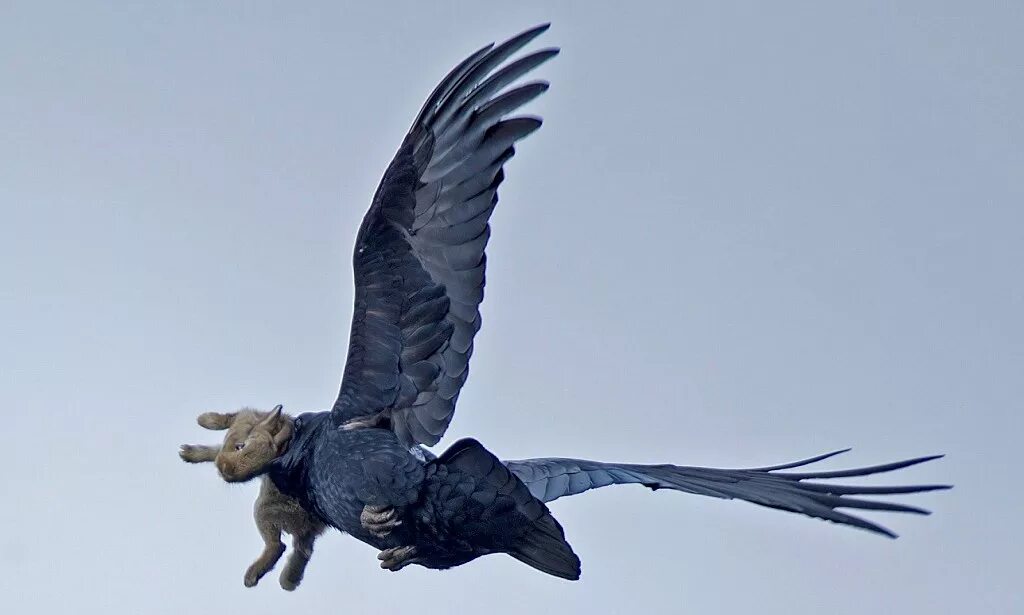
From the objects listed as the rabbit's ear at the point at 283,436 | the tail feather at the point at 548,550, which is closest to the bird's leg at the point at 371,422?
the rabbit's ear at the point at 283,436

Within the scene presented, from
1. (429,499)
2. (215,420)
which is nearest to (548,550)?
(429,499)

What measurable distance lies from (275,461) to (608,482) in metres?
1.32

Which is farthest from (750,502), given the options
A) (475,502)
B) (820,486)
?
(475,502)

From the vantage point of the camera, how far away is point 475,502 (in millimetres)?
5477

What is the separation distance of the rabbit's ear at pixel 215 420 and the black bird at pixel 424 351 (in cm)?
26

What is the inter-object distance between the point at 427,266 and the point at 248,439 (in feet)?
3.13

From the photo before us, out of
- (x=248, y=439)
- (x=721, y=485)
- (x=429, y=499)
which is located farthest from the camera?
(x=721, y=485)

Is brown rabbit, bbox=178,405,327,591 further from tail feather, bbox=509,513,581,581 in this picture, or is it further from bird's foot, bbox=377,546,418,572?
tail feather, bbox=509,513,581,581

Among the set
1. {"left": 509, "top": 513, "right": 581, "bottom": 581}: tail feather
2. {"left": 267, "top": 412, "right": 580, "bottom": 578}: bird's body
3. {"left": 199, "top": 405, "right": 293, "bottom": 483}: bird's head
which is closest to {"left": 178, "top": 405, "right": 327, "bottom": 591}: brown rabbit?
{"left": 199, "top": 405, "right": 293, "bottom": 483}: bird's head

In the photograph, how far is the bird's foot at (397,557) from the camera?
18.5 ft

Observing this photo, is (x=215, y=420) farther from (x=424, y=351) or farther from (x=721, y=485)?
(x=721, y=485)

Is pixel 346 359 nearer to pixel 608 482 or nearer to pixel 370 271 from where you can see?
pixel 370 271

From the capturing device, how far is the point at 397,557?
565 cm

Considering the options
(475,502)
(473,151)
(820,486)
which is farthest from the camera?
(820,486)
